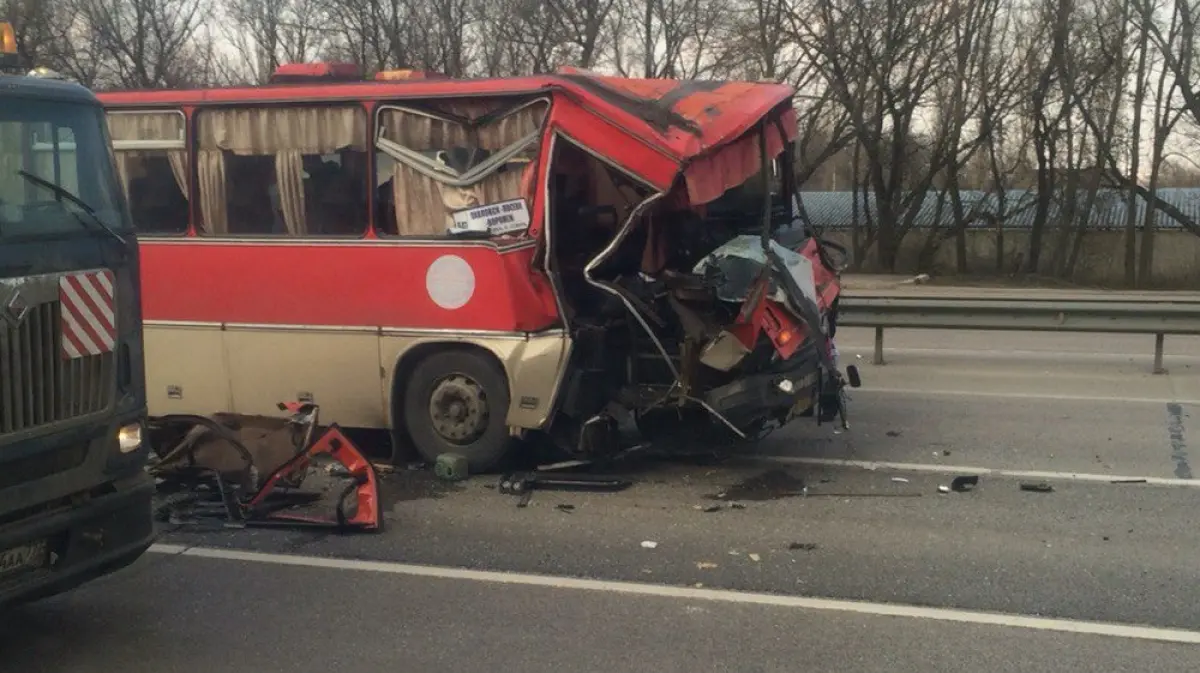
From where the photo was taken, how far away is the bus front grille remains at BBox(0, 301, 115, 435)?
4328mm

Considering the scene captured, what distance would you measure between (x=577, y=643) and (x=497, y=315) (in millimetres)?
3216

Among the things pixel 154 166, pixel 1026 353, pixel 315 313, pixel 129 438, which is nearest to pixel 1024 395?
pixel 1026 353

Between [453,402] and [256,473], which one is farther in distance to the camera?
[453,402]

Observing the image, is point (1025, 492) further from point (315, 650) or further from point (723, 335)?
point (315, 650)

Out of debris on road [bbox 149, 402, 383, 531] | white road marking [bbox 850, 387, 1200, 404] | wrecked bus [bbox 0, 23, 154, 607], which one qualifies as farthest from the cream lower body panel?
white road marking [bbox 850, 387, 1200, 404]

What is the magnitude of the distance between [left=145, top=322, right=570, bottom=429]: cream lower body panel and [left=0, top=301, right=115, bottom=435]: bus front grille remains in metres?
3.30

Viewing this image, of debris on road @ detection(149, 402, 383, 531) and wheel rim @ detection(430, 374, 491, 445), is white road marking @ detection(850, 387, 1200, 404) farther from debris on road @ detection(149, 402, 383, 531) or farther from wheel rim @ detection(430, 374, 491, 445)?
debris on road @ detection(149, 402, 383, 531)

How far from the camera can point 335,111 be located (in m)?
8.10

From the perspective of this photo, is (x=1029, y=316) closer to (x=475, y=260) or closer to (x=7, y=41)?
(x=475, y=260)

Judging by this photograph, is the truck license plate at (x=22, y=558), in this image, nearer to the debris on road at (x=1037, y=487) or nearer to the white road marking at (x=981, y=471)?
the white road marking at (x=981, y=471)

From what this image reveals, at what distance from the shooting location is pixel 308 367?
8.31 meters

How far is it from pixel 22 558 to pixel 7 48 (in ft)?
7.12

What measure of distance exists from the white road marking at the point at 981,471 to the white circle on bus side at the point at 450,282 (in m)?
2.55

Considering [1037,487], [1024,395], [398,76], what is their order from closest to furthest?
[1037,487] < [398,76] < [1024,395]
